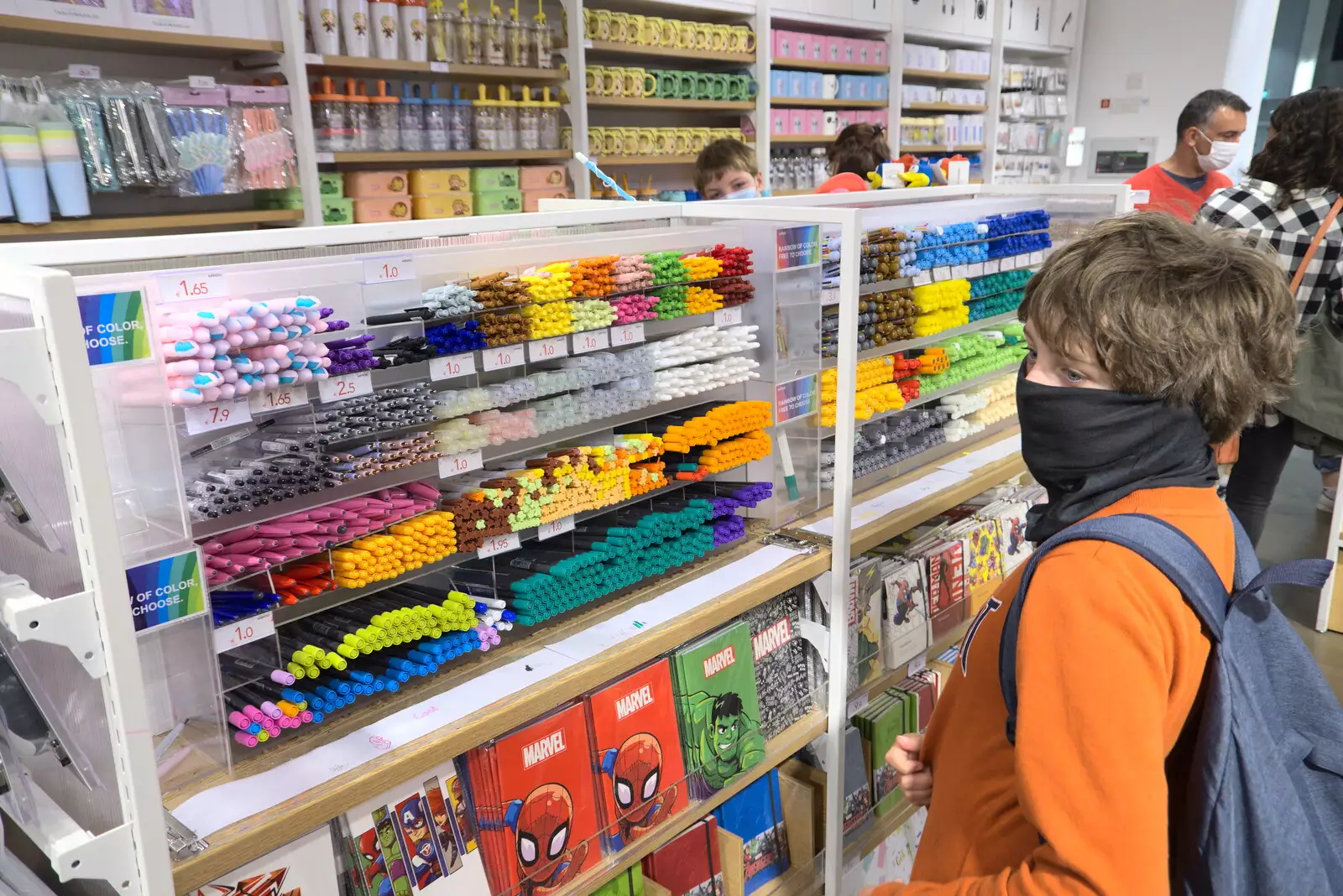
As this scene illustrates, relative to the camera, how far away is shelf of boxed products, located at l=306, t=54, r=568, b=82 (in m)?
3.81

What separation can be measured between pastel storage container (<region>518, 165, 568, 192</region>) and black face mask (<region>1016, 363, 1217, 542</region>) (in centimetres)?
380

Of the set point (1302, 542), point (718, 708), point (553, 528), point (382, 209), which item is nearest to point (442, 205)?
point (382, 209)

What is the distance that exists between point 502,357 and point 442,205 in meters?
2.92

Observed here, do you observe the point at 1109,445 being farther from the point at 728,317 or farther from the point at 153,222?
the point at 153,222

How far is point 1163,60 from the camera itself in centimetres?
787

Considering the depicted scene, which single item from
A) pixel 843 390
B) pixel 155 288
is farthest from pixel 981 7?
pixel 155 288

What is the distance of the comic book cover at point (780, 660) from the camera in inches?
79.2

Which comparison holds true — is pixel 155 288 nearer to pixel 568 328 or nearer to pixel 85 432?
pixel 85 432

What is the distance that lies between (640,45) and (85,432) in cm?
449

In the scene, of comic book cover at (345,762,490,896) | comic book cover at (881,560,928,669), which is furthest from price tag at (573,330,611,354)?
comic book cover at (881,560,928,669)

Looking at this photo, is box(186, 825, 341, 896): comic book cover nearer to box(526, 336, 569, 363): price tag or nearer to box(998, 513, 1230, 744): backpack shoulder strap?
box(526, 336, 569, 363): price tag

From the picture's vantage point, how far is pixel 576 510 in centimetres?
171

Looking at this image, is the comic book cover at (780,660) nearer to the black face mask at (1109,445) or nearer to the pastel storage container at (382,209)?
the black face mask at (1109,445)

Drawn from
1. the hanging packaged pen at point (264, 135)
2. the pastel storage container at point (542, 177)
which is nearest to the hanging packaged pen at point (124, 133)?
the hanging packaged pen at point (264, 135)
